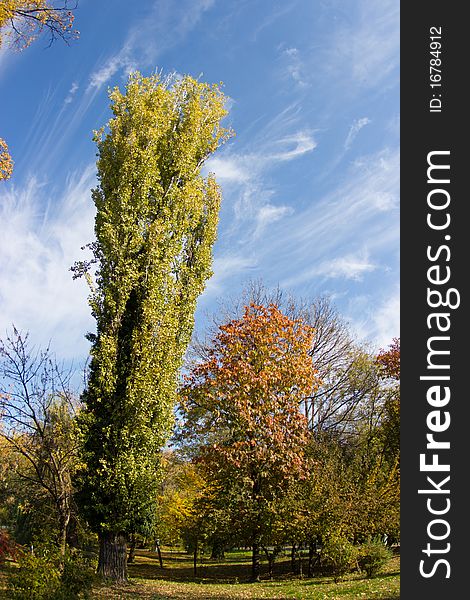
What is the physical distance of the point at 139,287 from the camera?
13172 mm

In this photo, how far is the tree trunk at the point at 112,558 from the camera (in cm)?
1167

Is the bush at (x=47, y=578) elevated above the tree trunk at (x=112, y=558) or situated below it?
above

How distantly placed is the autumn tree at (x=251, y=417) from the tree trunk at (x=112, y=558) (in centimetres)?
385

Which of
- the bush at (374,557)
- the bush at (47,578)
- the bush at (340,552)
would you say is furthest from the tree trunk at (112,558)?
the bush at (374,557)

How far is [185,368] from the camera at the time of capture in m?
19.6

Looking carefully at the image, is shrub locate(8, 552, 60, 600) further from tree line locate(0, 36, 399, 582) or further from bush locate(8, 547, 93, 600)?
tree line locate(0, 36, 399, 582)

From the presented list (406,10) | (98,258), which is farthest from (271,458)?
(406,10)

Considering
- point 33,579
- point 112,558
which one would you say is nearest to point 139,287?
point 112,558

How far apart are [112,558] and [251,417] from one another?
5423 mm

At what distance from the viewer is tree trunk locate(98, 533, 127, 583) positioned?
1167cm

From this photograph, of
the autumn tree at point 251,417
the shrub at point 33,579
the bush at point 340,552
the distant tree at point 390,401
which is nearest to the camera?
the shrub at point 33,579

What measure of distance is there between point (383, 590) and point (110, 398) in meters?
7.24

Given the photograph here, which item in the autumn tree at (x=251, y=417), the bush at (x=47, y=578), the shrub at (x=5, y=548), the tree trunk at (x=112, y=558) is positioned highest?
the autumn tree at (x=251, y=417)

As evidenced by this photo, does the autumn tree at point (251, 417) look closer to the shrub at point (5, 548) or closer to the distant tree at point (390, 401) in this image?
the distant tree at point (390, 401)
